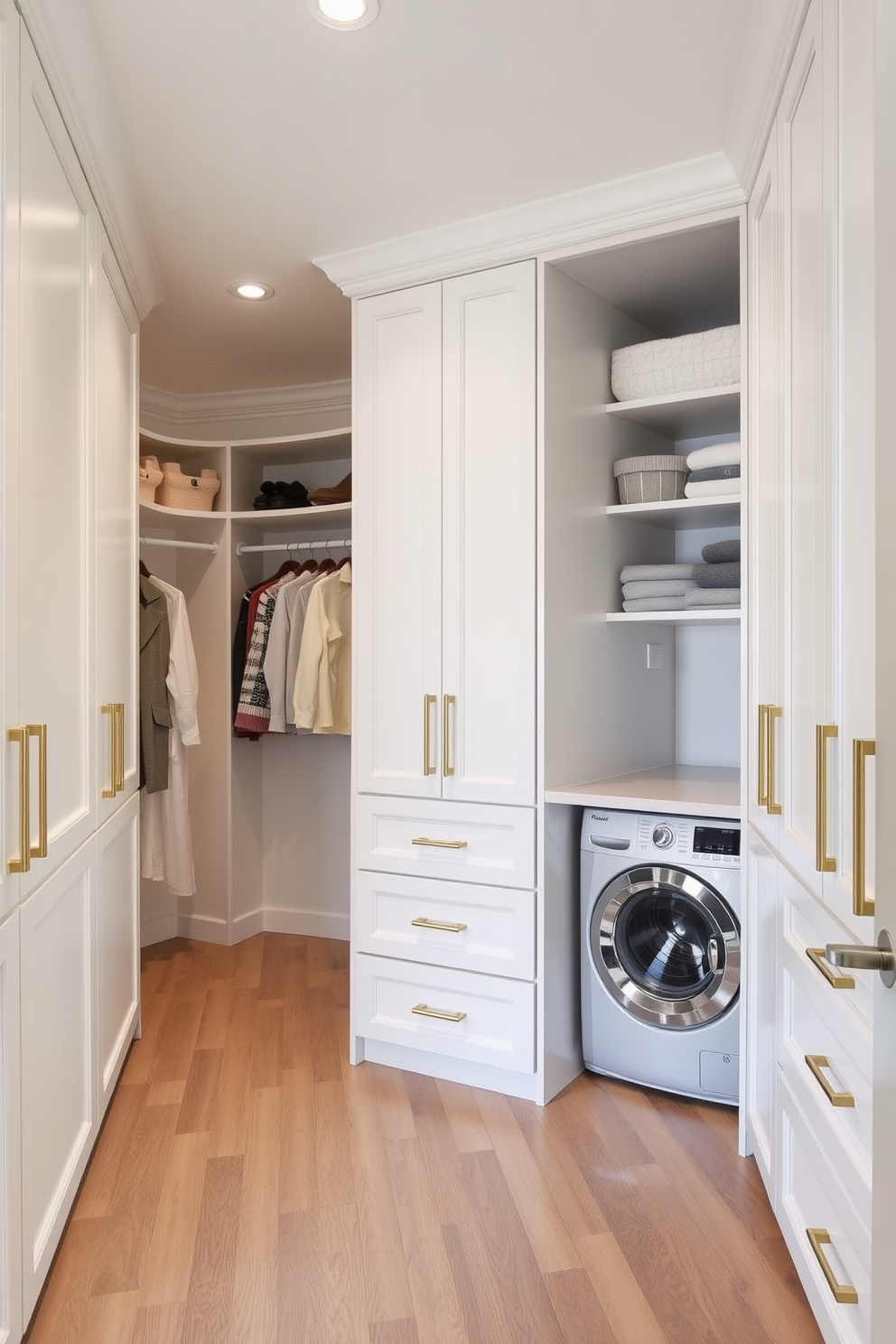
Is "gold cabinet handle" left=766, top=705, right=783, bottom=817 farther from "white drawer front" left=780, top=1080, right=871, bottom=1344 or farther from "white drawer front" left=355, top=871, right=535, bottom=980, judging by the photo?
"white drawer front" left=355, top=871, right=535, bottom=980

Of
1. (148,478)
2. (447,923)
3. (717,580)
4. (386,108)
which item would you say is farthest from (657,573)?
(148,478)

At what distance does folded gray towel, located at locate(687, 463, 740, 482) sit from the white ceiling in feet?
2.65

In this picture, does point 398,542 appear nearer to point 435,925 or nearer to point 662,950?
point 435,925

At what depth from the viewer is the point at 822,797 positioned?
4.71ft

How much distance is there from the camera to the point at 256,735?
4172 mm

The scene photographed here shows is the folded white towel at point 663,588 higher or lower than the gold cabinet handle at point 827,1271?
higher

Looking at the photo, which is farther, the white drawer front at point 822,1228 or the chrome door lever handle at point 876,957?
the white drawer front at point 822,1228

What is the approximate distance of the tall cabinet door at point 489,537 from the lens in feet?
8.50

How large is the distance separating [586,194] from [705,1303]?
2.60 m

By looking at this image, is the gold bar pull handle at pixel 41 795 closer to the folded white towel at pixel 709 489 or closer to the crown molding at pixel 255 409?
the folded white towel at pixel 709 489

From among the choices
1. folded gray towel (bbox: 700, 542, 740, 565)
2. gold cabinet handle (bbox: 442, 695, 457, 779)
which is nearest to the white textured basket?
folded gray towel (bbox: 700, 542, 740, 565)

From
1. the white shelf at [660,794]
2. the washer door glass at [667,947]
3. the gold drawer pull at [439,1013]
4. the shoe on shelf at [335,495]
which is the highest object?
the shoe on shelf at [335,495]

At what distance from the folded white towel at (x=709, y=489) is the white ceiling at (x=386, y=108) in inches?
33.2

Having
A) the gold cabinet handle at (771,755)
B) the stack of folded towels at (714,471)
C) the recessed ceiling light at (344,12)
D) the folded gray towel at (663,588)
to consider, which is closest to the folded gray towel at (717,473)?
the stack of folded towels at (714,471)
